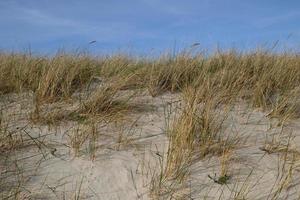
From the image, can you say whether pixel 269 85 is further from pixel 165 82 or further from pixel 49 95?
pixel 49 95

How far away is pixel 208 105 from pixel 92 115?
1047 millimetres

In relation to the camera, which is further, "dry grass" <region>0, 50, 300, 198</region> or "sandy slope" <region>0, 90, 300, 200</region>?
"dry grass" <region>0, 50, 300, 198</region>

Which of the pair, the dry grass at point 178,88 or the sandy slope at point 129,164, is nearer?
the sandy slope at point 129,164

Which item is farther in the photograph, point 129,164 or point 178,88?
point 178,88

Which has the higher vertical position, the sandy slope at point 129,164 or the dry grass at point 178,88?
the dry grass at point 178,88

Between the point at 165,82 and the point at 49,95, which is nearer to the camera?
the point at 49,95

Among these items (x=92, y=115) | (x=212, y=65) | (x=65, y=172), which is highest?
(x=212, y=65)

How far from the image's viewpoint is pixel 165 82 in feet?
18.0

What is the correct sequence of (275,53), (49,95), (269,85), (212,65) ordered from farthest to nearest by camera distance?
(275,53) < (212,65) < (269,85) < (49,95)

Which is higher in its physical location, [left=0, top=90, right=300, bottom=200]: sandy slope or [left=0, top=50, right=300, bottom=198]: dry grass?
[left=0, top=50, right=300, bottom=198]: dry grass

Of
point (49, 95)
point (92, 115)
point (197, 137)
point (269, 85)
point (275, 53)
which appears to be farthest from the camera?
point (275, 53)

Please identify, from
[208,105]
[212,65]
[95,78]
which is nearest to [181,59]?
[212,65]

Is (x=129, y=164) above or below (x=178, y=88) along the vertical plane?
below

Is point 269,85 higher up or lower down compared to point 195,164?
higher up
